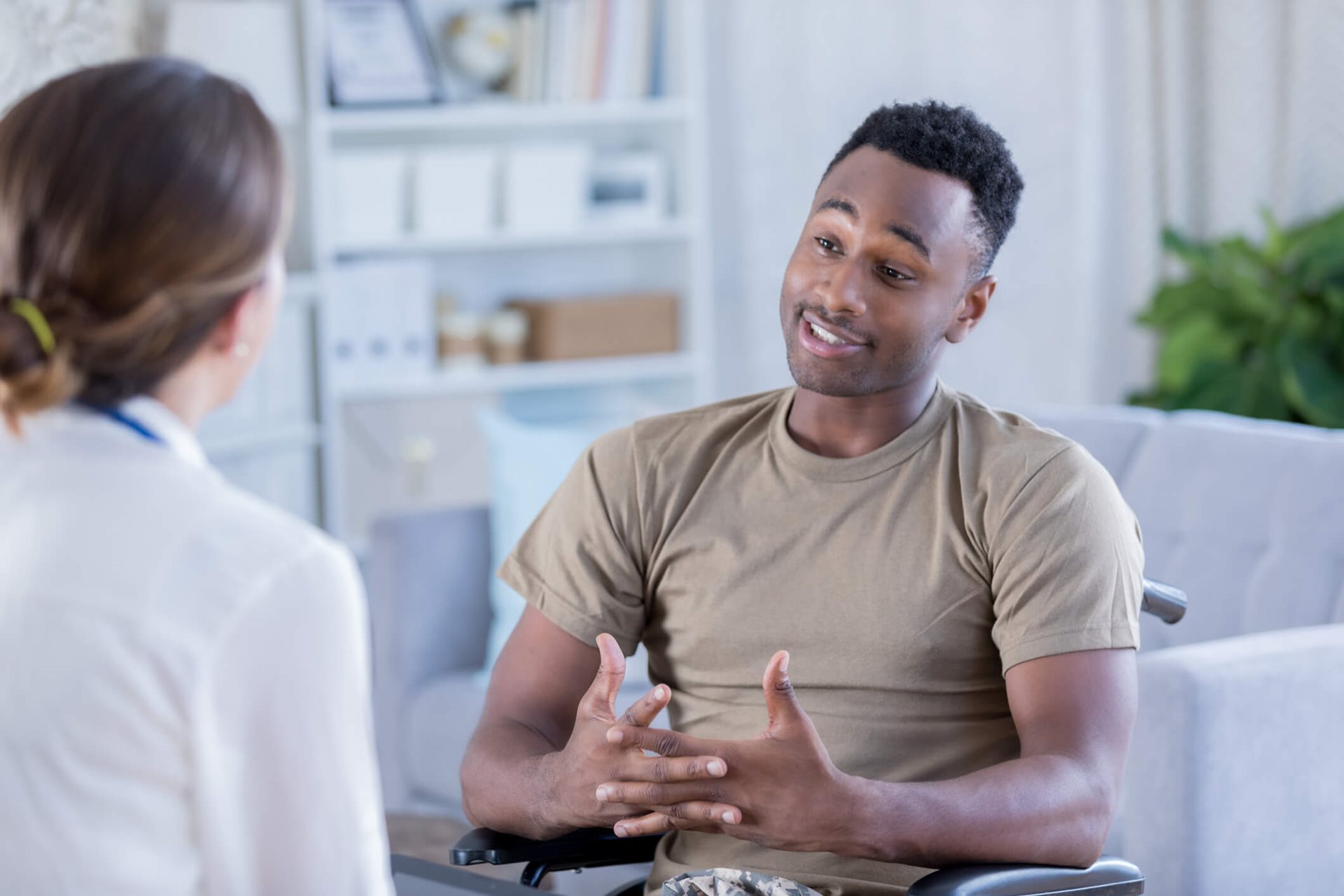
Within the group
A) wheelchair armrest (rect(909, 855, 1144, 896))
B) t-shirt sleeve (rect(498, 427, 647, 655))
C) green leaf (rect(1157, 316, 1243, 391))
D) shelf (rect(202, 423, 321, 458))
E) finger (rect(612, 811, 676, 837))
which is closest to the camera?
wheelchair armrest (rect(909, 855, 1144, 896))

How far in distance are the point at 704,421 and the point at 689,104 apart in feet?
7.23

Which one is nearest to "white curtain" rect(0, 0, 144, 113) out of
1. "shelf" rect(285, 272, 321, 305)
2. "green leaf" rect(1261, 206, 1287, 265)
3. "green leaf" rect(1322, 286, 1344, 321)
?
"shelf" rect(285, 272, 321, 305)

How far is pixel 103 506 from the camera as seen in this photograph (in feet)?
2.71

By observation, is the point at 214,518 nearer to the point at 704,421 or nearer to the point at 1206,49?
the point at 704,421

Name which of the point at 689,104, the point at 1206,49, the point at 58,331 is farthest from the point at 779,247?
the point at 58,331

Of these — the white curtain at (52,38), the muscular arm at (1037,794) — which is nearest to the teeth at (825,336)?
the muscular arm at (1037,794)

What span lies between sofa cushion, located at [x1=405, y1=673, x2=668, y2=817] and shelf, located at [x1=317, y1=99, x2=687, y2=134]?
147 centimetres

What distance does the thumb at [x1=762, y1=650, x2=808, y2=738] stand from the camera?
3.97ft

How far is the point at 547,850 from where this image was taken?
143 cm

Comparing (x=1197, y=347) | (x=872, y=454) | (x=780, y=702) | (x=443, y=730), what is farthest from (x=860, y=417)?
(x=1197, y=347)

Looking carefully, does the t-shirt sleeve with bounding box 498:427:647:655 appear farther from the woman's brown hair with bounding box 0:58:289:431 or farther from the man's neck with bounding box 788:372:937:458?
the woman's brown hair with bounding box 0:58:289:431

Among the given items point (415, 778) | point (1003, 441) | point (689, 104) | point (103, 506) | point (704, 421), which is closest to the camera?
point (103, 506)

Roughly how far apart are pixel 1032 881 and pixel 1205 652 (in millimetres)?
577

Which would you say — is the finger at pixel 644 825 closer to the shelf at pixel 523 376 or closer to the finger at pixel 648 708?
the finger at pixel 648 708
